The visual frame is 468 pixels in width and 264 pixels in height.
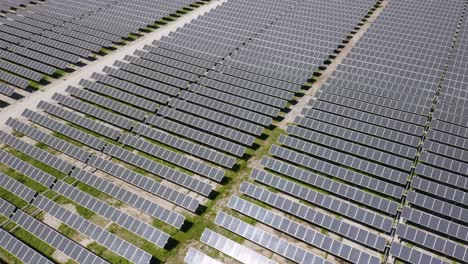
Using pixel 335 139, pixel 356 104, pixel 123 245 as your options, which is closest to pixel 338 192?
pixel 335 139

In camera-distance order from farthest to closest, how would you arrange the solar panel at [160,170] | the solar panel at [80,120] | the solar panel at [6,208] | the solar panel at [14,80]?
1. the solar panel at [14,80]
2. the solar panel at [80,120]
3. the solar panel at [160,170]
4. the solar panel at [6,208]

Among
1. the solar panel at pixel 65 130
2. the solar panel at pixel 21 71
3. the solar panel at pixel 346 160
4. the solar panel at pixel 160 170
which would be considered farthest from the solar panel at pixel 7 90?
the solar panel at pixel 346 160

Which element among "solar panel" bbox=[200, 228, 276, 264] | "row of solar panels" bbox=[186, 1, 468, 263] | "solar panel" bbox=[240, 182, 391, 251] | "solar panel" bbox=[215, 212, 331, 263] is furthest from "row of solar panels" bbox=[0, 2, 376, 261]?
"row of solar panels" bbox=[186, 1, 468, 263]

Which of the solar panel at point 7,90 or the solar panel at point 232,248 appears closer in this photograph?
the solar panel at point 232,248

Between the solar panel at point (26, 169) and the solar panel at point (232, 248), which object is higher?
the solar panel at point (232, 248)

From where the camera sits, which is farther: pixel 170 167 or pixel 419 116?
Answer: pixel 419 116

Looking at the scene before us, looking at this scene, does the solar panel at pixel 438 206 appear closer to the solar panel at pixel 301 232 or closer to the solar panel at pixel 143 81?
the solar panel at pixel 301 232

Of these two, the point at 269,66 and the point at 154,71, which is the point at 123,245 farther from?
the point at 269,66
